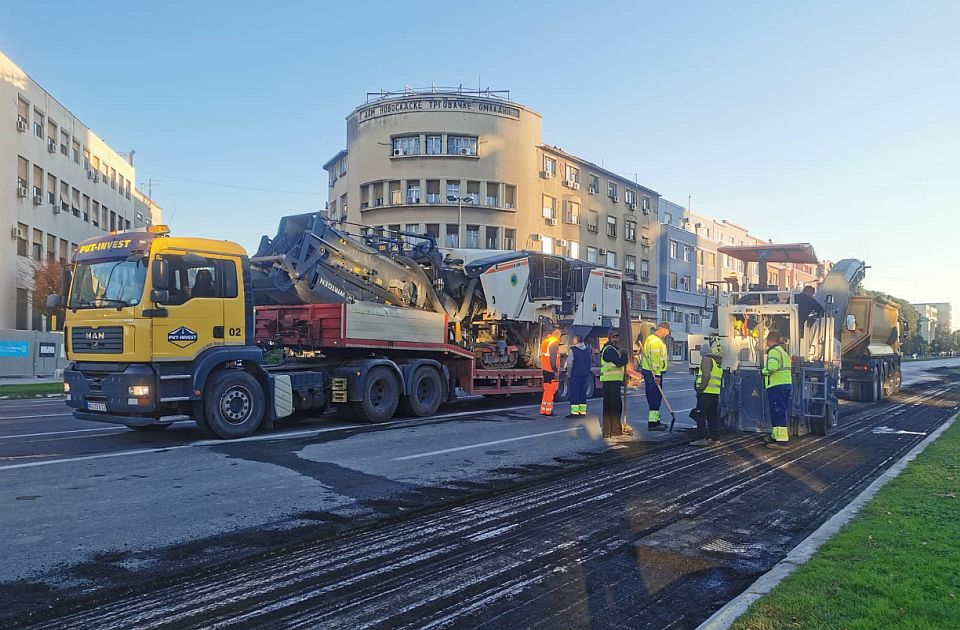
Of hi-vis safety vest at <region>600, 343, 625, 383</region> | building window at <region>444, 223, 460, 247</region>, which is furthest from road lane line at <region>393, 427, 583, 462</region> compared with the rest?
building window at <region>444, 223, 460, 247</region>

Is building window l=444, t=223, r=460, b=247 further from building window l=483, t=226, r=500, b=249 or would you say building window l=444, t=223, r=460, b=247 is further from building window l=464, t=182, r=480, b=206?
building window l=483, t=226, r=500, b=249

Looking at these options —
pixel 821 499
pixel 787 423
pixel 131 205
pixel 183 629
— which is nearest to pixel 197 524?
pixel 183 629

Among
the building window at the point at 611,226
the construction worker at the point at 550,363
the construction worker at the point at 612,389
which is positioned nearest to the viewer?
the construction worker at the point at 612,389

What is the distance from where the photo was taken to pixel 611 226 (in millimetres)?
53625

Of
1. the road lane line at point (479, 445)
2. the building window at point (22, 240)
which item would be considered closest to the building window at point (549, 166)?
the building window at point (22, 240)

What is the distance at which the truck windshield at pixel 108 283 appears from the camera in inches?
392

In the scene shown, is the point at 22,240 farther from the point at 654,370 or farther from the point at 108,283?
the point at 654,370

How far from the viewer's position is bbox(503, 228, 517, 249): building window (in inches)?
1746

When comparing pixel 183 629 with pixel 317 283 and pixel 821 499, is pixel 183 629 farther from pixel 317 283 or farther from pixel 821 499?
pixel 317 283

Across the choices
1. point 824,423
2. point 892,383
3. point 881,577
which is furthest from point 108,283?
point 892,383

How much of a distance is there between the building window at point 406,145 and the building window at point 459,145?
1.84 meters

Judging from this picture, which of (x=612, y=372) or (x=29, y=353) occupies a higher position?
(x=612, y=372)

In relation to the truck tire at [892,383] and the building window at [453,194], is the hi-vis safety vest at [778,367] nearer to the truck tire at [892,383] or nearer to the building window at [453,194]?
the truck tire at [892,383]

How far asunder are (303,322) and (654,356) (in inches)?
244
